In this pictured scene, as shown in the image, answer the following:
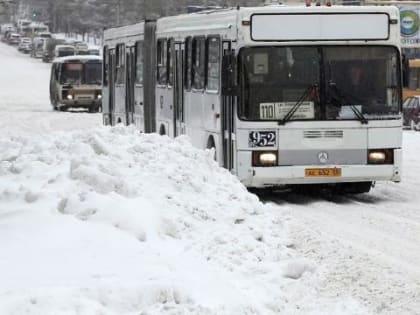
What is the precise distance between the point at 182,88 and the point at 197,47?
1276 millimetres

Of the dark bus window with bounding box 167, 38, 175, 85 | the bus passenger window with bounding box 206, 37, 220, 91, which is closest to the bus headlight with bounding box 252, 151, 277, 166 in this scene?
the bus passenger window with bounding box 206, 37, 220, 91

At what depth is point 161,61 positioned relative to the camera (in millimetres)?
21016

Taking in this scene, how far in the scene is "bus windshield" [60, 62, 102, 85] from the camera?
50.0 meters

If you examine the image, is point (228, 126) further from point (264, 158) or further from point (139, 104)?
point (139, 104)

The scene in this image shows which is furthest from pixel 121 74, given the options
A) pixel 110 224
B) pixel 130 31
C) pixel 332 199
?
pixel 110 224

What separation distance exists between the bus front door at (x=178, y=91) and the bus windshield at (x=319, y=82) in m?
4.02

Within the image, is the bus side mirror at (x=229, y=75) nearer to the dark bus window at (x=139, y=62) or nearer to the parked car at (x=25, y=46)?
the dark bus window at (x=139, y=62)

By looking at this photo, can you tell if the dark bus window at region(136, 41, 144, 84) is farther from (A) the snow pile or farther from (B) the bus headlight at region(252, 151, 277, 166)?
(A) the snow pile

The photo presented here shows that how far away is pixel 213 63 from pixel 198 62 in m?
Answer: 0.97

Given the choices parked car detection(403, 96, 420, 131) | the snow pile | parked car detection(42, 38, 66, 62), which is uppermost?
parked car detection(42, 38, 66, 62)

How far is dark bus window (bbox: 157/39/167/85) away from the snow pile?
8.34 metres

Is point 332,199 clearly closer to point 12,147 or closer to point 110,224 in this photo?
point 12,147

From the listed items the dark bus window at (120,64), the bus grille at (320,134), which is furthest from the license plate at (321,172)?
the dark bus window at (120,64)

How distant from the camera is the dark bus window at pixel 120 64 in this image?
25797mm
